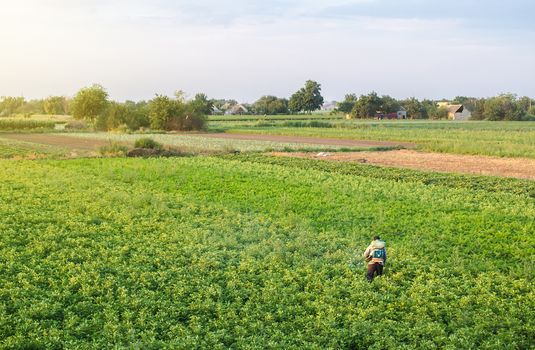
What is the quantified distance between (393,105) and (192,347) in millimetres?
134991

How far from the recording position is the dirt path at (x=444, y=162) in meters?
32.8

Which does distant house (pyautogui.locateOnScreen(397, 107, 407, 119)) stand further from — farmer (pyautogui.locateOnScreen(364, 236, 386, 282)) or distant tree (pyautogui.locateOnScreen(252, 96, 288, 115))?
farmer (pyautogui.locateOnScreen(364, 236, 386, 282))

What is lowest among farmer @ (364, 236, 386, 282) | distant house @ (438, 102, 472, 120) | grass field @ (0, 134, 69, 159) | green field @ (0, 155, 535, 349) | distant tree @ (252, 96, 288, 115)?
green field @ (0, 155, 535, 349)

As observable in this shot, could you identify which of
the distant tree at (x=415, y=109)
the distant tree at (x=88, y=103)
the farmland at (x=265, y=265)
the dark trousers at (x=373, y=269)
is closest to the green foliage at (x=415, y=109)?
the distant tree at (x=415, y=109)

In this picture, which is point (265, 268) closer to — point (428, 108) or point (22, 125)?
point (22, 125)

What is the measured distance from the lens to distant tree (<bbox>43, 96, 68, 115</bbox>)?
155975 mm

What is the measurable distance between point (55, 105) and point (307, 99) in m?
67.5

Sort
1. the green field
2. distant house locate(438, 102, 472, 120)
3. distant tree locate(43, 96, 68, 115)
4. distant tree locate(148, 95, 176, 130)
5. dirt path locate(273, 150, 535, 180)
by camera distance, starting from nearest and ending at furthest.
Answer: the green field, dirt path locate(273, 150, 535, 180), distant tree locate(148, 95, 176, 130), distant house locate(438, 102, 472, 120), distant tree locate(43, 96, 68, 115)

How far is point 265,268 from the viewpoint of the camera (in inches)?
536

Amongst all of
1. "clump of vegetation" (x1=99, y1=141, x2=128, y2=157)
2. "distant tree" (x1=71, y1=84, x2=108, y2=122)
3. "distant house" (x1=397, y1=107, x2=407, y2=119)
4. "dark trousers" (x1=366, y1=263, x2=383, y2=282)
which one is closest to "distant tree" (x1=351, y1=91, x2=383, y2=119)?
"distant house" (x1=397, y1=107, x2=407, y2=119)

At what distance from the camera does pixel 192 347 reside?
9.23 m

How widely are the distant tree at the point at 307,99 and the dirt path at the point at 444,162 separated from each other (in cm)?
11131

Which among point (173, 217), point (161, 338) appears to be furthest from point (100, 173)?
point (161, 338)

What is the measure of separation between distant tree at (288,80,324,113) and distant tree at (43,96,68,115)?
60857 mm
